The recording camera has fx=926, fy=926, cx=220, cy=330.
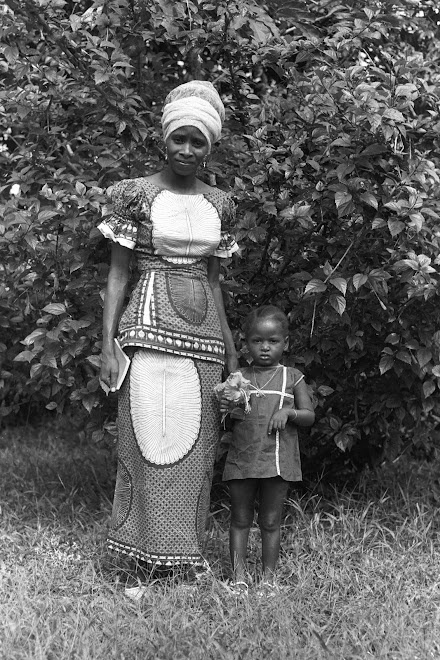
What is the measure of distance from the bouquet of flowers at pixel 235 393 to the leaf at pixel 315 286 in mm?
446

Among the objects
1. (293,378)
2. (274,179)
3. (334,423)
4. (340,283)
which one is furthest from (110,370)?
(334,423)

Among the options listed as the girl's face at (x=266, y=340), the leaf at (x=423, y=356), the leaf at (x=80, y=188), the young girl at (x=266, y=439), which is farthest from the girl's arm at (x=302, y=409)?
the leaf at (x=80, y=188)

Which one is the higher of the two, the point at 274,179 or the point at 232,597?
the point at 274,179

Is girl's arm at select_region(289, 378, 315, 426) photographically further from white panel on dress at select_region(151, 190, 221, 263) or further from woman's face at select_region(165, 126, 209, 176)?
woman's face at select_region(165, 126, 209, 176)

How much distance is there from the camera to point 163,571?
11.9 ft

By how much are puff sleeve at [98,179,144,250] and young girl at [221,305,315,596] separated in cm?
57

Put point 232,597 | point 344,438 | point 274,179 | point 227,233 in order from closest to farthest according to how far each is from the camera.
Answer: point 232,597 → point 227,233 → point 274,179 → point 344,438

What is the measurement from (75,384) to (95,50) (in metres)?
1.51

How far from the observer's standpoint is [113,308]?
355 cm

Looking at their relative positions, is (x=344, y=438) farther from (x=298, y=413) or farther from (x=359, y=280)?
(x=359, y=280)

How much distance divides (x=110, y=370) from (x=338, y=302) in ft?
3.03

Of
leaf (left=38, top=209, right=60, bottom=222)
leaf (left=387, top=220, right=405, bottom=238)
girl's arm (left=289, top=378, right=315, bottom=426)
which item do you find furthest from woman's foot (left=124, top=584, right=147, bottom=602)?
leaf (left=387, top=220, right=405, bottom=238)

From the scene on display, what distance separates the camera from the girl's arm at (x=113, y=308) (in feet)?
11.6

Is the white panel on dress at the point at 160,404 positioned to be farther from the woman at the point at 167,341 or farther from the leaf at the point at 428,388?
the leaf at the point at 428,388
